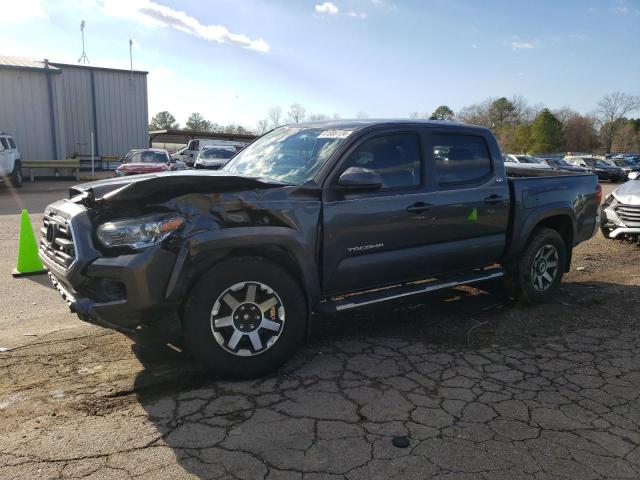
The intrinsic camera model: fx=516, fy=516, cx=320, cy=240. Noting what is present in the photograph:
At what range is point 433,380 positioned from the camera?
3.79m

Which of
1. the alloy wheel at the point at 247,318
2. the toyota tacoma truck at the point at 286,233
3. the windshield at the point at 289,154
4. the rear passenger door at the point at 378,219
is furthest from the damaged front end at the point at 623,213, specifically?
the alloy wheel at the point at 247,318

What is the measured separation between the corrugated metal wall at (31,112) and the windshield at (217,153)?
10.8m

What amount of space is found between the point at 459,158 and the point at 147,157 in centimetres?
1855

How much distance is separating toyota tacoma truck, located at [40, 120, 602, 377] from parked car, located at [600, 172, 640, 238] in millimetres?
5312

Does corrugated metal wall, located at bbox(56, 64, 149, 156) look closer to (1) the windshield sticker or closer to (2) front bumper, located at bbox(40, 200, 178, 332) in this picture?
(1) the windshield sticker

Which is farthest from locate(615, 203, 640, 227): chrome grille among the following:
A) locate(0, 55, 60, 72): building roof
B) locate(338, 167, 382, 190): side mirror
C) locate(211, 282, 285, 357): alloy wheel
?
locate(0, 55, 60, 72): building roof

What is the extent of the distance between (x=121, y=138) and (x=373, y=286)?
99.3ft

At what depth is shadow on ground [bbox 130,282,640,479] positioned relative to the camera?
9.13 ft

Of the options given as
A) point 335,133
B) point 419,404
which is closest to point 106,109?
point 335,133

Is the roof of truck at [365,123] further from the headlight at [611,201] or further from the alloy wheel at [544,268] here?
the headlight at [611,201]

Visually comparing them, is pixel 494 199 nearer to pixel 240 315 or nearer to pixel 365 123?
pixel 365 123

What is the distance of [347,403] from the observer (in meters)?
3.42

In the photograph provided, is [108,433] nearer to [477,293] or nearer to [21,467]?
[21,467]

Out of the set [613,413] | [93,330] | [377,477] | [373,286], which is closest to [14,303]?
[93,330]
